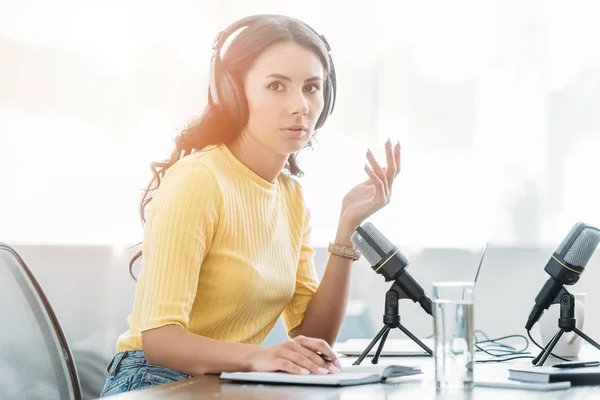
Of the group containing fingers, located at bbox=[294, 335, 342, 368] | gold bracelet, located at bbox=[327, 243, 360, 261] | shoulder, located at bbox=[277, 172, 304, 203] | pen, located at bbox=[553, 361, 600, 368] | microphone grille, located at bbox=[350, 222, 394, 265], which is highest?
shoulder, located at bbox=[277, 172, 304, 203]

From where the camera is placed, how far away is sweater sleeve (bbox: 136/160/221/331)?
3.83 ft

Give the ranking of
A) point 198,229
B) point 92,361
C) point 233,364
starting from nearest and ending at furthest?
point 233,364 → point 198,229 → point 92,361

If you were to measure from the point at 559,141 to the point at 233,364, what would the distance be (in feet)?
5.99

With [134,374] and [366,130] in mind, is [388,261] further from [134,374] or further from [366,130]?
[366,130]

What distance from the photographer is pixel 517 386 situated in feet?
2.99

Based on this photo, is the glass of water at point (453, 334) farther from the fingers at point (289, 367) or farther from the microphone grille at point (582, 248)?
the microphone grille at point (582, 248)

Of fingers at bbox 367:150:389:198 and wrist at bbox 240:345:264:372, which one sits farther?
fingers at bbox 367:150:389:198

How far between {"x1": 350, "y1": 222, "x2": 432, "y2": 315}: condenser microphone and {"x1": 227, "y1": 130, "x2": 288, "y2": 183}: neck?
325 millimetres

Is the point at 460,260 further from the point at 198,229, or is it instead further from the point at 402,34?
the point at 198,229

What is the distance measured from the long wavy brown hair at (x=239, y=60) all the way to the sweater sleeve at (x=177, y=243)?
187 mm

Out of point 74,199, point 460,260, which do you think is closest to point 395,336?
point 460,260

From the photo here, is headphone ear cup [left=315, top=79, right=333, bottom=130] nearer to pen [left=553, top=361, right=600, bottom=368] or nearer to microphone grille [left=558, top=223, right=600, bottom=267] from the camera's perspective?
microphone grille [left=558, top=223, right=600, bottom=267]

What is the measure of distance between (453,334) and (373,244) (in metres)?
0.35

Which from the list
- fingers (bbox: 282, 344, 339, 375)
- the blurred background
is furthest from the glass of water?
the blurred background
